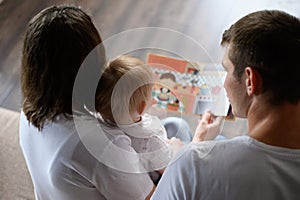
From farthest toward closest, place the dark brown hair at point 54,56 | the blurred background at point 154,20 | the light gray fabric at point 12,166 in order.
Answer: the blurred background at point 154,20, the light gray fabric at point 12,166, the dark brown hair at point 54,56

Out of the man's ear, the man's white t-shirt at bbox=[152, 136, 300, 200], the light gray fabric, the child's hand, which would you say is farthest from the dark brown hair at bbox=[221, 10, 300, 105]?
the light gray fabric

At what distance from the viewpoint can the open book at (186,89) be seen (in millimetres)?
1294

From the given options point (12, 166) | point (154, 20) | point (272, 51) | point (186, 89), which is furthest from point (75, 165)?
point (154, 20)

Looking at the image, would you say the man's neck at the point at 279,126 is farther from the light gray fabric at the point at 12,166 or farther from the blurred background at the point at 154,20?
the blurred background at the point at 154,20

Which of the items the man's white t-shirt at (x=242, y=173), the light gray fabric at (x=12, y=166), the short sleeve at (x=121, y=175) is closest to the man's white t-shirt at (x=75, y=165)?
the short sleeve at (x=121, y=175)

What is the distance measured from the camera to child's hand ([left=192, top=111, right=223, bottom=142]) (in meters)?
1.32

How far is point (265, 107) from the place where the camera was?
0.81 metres

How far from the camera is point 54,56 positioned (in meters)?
0.84

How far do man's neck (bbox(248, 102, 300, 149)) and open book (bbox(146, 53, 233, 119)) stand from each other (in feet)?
1.45

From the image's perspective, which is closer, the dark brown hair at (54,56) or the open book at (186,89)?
the dark brown hair at (54,56)

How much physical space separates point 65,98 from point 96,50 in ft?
0.41

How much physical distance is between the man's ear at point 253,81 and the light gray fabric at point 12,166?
98 centimetres

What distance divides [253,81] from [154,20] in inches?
57.0

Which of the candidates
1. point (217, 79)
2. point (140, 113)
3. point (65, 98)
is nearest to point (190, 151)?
point (65, 98)
